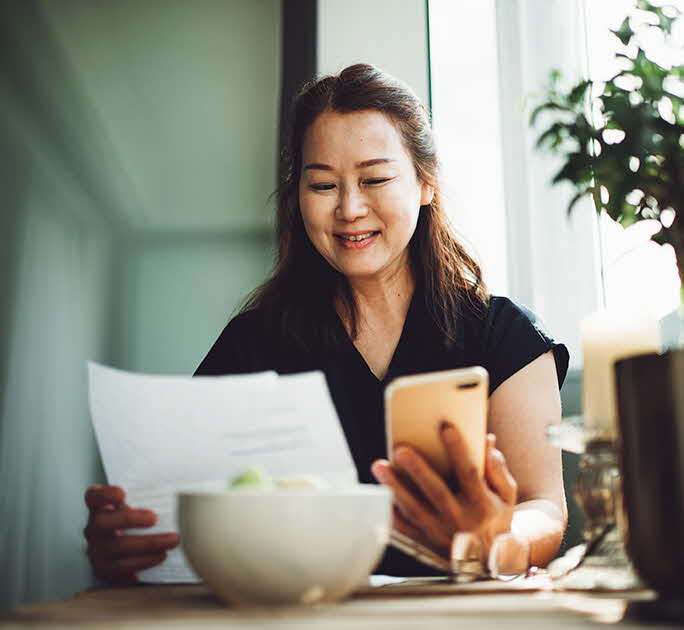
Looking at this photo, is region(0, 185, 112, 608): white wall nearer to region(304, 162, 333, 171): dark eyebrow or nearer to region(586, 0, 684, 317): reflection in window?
region(304, 162, 333, 171): dark eyebrow

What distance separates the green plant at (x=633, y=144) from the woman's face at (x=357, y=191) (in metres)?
0.68

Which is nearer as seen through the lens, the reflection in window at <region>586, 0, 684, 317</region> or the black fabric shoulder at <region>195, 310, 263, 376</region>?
the reflection in window at <region>586, 0, 684, 317</region>

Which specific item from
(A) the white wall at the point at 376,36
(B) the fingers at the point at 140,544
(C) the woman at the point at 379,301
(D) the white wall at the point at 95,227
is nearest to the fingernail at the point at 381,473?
(B) the fingers at the point at 140,544

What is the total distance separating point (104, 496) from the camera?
0.82 m

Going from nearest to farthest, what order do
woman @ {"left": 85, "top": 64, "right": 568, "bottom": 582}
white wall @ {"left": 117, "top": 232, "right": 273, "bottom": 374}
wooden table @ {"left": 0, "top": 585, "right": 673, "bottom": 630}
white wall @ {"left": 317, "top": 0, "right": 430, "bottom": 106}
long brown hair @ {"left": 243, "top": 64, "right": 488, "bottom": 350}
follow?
wooden table @ {"left": 0, "top": 585, "right": 673, "bottom": 630} < woman @ {"left": 85, "top": 64, "right": 568, "bottom": 582} < long brown hair @ {"left": 243, "top": 64, "right": 488, "bottom": 350} < white wall @ {"left": 117, "top": 232, "right": 273, "bottom": 374} < white wall @ {"left": 317, "top": 0, "right": 430, "bottom": 106}

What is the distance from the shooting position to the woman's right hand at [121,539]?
81cm

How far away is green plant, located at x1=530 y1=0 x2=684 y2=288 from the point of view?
26.1 inches

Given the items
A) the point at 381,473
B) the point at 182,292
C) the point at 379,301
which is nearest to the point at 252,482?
the point at 381,473

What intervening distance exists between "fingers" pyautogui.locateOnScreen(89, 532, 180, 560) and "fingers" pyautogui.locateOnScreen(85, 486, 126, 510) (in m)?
0.04

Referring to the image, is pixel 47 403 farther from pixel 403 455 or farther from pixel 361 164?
pixel 403 455

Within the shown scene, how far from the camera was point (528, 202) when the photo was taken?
2176 millimetres

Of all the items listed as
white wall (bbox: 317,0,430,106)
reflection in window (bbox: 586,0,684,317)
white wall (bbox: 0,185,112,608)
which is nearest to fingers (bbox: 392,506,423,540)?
reflection in window (bbox: 586,0,684,317)

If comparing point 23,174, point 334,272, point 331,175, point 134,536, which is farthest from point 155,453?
point 23,174

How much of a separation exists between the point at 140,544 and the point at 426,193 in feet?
3.27
